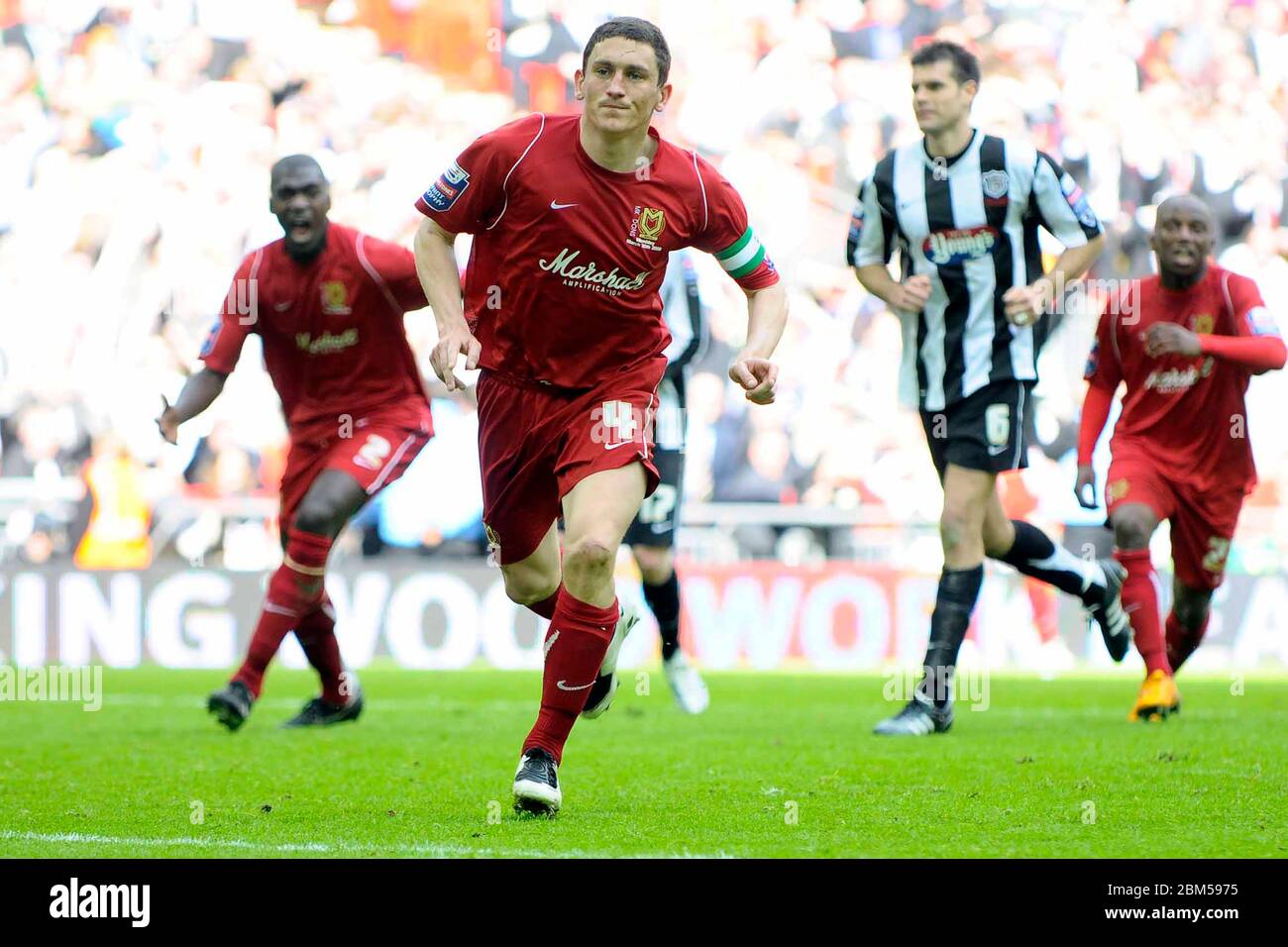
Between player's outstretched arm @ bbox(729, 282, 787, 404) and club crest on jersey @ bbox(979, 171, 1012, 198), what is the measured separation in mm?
2086

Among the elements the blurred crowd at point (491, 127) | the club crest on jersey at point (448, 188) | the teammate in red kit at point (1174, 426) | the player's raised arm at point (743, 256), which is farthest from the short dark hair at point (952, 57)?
the blurred crowd at point (491, 127)

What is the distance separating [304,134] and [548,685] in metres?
13.0

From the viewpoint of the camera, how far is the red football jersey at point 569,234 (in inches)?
207

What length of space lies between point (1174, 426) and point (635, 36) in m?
4.16

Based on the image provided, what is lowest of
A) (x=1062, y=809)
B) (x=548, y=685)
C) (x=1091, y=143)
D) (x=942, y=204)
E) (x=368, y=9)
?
(x=1062, y=809)

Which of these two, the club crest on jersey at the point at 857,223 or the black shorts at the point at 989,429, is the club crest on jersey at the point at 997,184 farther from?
the black shorts at the point at 989,429

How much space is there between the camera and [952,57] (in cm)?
738

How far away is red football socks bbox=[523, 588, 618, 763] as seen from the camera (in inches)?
196

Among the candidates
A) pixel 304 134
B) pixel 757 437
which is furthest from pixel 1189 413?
pixel 304 134

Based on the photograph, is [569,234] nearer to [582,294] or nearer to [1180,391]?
[582,294]

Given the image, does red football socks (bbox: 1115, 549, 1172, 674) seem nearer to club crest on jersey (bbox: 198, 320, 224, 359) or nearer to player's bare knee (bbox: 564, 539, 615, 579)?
player's bare knee (bbox: 564, 539, 615, 579)

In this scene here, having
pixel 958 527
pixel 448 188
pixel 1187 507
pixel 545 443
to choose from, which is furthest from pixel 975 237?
pixel 448 188
